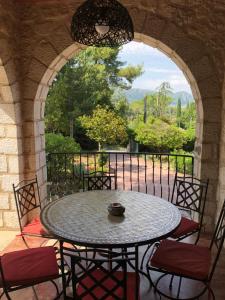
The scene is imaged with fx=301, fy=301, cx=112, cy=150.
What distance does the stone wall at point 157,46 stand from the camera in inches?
133

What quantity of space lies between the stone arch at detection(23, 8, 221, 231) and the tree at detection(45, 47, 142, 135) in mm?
6831

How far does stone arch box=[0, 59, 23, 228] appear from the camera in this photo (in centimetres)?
340

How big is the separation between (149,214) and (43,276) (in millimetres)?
868

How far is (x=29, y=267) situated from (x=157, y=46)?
289cm

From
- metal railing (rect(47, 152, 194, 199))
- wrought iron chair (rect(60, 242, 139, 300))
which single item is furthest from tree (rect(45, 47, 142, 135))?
wrought iron chair (rect(60, 242, 139, 300))

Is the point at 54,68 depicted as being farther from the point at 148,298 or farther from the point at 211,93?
the point at 148,298

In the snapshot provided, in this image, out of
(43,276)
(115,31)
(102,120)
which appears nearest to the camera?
(43,276)

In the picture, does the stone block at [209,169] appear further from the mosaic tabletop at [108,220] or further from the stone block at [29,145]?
the stone block at [29,145]

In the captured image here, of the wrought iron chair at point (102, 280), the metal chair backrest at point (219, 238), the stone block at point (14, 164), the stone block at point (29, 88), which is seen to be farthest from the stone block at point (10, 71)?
the metal chair backrest at point (219, 238)

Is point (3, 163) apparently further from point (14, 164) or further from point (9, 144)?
point (9, 144)

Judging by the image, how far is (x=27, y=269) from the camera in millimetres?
2004

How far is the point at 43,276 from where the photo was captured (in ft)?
6.41

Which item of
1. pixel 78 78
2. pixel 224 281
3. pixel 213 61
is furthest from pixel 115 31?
pixel 78 78

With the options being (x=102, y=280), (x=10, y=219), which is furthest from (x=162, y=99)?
(x=102, y=280)
